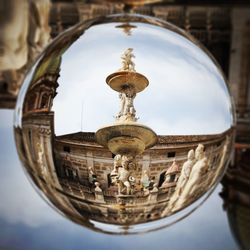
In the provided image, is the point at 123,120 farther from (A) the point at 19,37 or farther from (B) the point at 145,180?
(A) the point at 19,37

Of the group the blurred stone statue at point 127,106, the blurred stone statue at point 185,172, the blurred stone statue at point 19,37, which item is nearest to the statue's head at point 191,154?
the blurred stone statue at point 185,172

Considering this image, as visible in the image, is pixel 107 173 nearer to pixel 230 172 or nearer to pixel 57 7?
pixel 230 172

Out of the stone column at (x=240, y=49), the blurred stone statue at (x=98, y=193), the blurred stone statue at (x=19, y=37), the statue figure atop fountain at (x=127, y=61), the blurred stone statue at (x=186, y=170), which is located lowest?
the blurred stone statue at (x=98, y=193)

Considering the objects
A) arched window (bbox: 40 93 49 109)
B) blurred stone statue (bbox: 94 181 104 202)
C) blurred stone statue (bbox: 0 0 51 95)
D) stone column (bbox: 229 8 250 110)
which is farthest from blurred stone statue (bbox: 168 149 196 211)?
stone column (bbox: 229 8 250 110)

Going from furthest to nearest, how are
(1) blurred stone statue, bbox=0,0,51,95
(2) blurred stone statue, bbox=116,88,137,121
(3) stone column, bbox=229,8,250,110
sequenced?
(3) stone column, bbox=229,8,250,110
(1) blurred stone statue, bbox=0,0,51,95
(2) blurred stone statue, bbox=116,88,137,121

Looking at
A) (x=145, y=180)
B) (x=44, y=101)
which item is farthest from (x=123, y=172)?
(x=44, y=101)

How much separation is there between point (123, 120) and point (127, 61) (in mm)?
76

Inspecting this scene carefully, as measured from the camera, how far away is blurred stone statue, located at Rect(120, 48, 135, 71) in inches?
35.7

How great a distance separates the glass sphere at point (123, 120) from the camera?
0.91m

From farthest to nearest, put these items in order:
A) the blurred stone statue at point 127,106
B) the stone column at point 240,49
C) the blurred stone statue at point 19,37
Result: the stone column at point 240,49 → the blurred stone statue at point 19,37 → the blurred stone statue at point 127,106

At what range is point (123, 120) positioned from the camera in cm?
90

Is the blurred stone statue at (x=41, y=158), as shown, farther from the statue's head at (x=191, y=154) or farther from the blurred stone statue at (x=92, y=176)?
the statue's head at (x=191, y=154)

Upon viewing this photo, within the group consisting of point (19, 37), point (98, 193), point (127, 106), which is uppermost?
point (19, 37)

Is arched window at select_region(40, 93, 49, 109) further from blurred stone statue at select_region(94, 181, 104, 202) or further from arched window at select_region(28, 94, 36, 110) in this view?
blurred stone statue at select_region(94, 181, 104, 202)
